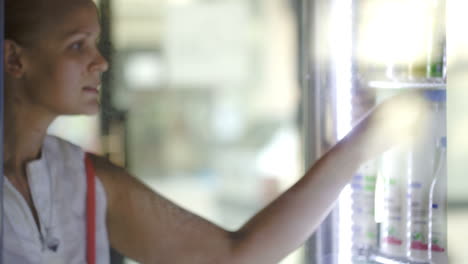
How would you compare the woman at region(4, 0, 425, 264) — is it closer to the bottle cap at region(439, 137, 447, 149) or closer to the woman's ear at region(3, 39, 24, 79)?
the woman's ear at region(3, 39, 24, 79)

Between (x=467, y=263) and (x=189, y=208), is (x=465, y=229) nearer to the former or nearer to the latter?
(x=467, y=263)

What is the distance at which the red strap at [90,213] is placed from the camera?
1521mm

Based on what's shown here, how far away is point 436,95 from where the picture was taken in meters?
1.75

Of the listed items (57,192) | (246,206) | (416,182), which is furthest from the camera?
(416,182)

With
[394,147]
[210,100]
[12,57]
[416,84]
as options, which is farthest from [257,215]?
[12,57]

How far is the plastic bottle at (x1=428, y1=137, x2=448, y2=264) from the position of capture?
1.75m

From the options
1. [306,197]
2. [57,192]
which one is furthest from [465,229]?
[57,192]

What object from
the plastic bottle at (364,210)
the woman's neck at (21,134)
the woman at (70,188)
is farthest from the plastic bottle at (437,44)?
the woman's neck at (21,134)

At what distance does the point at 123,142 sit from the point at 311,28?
47 cm

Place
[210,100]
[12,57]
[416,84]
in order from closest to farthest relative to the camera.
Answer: [12,57] → [210,100] → [416,84]

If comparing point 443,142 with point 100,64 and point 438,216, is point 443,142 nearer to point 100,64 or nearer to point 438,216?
point 438,216

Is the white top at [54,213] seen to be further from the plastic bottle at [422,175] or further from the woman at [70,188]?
the plastic bottle at [422,175]

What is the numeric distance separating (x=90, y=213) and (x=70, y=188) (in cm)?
6

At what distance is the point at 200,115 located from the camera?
5.21ft
